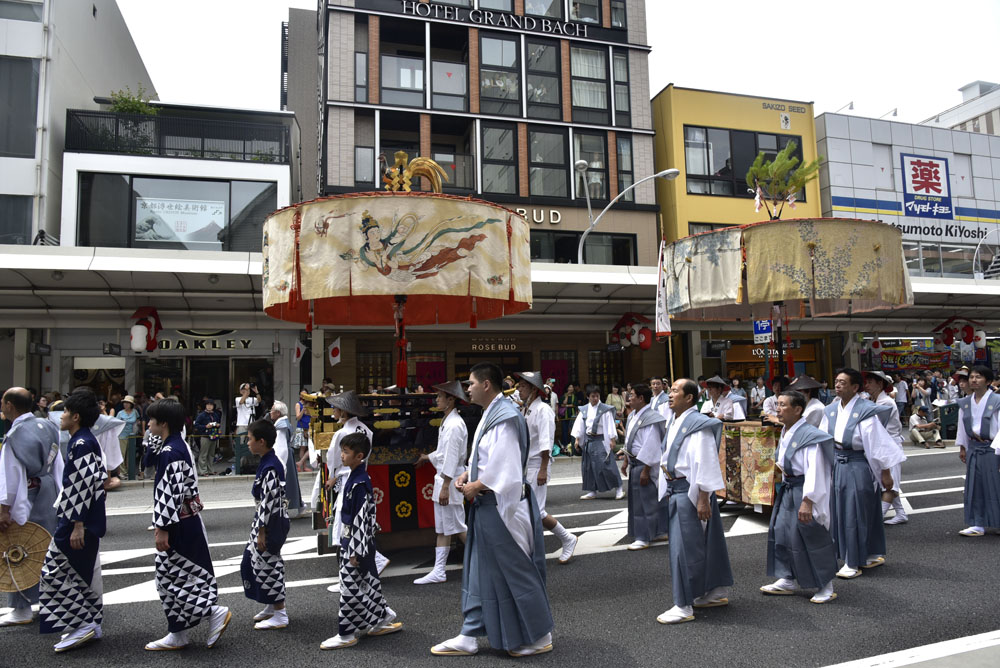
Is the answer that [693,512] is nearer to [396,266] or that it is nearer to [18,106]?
[396,266]

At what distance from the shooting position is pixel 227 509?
407 inches

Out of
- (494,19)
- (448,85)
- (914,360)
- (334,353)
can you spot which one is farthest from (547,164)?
(914,360)

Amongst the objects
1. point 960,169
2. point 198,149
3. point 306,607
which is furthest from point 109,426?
point 960,169

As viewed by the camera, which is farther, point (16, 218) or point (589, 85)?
point (589, 85)

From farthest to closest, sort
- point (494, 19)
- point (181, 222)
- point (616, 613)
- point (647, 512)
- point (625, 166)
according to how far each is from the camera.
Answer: point (625, 166) < point (494, 19) < point (181, 222) < point (647, 512) < point (616, 613)

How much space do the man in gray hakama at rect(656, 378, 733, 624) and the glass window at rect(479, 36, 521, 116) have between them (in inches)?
787

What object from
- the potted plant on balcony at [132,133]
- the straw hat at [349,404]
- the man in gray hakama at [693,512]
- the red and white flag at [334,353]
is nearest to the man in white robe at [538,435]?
the straw hat at [349,404]

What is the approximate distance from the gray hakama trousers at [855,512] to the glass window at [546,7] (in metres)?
22.5

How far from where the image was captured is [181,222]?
1897 cm

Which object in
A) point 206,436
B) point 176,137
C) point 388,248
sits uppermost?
point 176,137

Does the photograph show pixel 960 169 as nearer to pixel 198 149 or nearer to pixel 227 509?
Answer: pixel 198 149

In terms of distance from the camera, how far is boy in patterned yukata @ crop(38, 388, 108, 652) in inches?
183

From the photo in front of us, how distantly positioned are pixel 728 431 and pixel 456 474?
4.49 m

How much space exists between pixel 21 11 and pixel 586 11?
17954 millimetres
